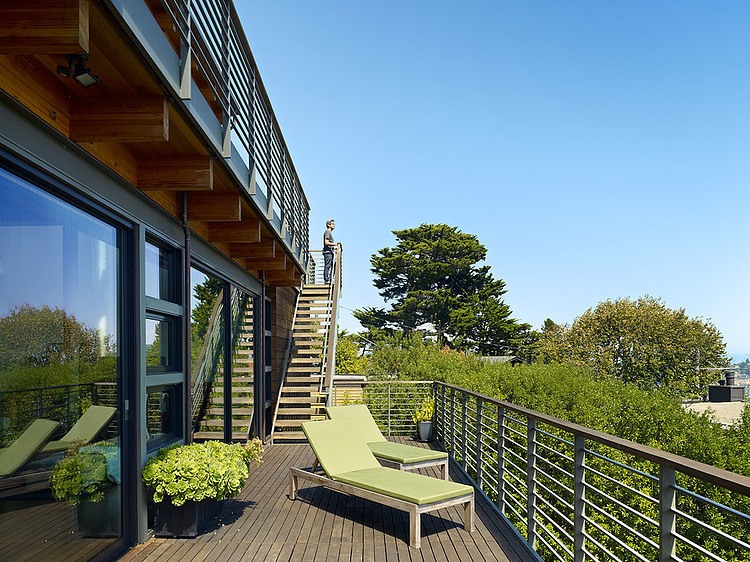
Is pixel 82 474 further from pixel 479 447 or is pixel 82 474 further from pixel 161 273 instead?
pixel 479 447

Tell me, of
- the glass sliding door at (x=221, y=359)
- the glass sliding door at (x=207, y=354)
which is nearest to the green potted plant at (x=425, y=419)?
the glass sliding door at (x=221, y=359)

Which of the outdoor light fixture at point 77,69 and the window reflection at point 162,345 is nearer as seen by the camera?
the outdoor light fixture at point 77,69

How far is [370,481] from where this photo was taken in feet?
17.7

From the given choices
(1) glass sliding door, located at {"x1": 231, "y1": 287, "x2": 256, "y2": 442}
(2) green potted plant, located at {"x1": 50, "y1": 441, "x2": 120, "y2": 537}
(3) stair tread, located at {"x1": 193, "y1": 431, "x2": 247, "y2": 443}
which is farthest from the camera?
(1) glass sliding door, located at {"x1": 231, "y1": 287, "x2": 256, "y2": 442}

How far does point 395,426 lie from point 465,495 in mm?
7272

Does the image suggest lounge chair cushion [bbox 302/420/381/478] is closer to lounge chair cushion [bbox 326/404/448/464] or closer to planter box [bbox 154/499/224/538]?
lounge chair cushion [bbox 326/404/448/464]

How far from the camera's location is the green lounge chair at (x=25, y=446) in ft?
10.1

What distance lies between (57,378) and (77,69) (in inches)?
62.6

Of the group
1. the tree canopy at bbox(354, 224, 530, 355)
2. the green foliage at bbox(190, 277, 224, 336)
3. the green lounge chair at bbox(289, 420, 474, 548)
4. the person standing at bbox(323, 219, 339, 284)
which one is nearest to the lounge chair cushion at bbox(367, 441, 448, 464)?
the green lounge chair at bbox(289, 420, 474, 548)

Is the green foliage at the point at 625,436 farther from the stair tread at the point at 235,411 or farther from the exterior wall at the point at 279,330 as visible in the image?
the stair tread at the point at 235,411

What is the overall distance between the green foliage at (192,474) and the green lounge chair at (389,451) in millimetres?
1583

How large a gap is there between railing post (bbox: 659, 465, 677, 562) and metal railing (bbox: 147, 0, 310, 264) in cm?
293

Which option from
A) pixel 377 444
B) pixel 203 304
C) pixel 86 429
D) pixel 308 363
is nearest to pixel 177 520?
pixel 86 429

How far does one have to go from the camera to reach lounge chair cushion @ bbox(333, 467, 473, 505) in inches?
192
